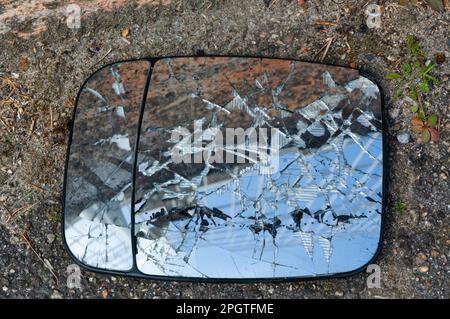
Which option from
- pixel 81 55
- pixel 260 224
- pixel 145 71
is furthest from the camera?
pixel 81 55

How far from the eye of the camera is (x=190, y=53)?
1.95 meters

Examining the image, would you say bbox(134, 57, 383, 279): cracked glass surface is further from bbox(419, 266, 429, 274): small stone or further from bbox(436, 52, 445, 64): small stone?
bbox(436, 52, 445, 64): small stone

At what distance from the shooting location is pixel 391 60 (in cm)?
193

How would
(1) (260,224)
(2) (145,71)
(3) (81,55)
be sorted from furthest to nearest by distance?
(3) (81,55)
(2) (145,71)
(1) (260,224)

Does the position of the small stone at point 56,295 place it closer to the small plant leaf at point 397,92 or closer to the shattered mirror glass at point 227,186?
the shattered mirror glass at point 227,186

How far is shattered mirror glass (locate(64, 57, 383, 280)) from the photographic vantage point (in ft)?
5.67

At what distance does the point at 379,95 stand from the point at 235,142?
18.3 inches

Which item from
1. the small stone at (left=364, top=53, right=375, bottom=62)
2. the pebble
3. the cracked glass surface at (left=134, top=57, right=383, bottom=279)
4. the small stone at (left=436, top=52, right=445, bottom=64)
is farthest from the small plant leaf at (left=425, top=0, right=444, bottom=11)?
the cracked glass surface at (left=134, top=57, right=383, bottom=279)

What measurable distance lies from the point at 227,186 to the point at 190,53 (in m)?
0.49

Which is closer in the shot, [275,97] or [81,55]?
[275,97]

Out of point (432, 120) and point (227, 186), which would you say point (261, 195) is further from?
point (432, 120)

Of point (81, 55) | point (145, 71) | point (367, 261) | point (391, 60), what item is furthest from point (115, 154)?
point (391, 60)

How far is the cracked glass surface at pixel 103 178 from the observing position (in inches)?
68.3
